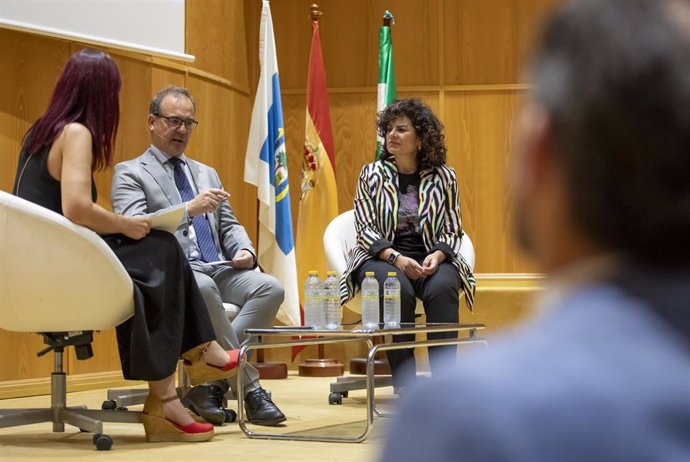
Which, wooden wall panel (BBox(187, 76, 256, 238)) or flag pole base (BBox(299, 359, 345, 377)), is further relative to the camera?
wooden wall panel (BBox(187, 76, 256, 238))

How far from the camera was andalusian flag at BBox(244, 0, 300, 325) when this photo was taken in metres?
5.83

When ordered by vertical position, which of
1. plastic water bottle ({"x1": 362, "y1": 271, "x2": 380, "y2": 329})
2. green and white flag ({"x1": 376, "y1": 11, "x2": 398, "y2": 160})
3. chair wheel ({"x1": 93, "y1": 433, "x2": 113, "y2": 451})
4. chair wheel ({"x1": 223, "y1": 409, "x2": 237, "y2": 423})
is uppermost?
green and white flag ({"x1": 376, "y1": 11, "x2": 398, "y2": 160})

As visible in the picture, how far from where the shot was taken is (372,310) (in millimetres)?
3932

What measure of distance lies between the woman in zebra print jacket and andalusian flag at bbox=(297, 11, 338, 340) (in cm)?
152

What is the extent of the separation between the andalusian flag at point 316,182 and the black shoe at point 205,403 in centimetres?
231

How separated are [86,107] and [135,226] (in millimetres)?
407

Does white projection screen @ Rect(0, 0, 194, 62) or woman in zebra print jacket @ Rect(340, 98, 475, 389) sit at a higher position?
white projection screen @ Rect(0, 0, 194, 62)

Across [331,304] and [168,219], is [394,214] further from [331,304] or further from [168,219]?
[168,219]

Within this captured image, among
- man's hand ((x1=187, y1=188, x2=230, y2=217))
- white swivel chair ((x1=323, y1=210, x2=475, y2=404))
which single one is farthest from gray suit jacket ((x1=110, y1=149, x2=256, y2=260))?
white swivel chair ((x1=323, y1=210, x2=475, y2=404))

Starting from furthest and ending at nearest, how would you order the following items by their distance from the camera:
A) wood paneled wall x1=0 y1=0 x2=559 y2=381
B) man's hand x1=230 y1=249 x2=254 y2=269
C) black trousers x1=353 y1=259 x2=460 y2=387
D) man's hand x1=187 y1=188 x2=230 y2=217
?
wood paneled wall x1=0 y1=0 x2=559 y2=381 → black trousers x1=353 y1=259 x2=460 y2=387 → man's hand x1=230 y1=249 x2=254 y2=269 → man's hand x1=187 y1=188 x2=230 y2=217

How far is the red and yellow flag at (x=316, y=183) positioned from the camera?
6.25m

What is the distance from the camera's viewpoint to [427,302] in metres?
4.33

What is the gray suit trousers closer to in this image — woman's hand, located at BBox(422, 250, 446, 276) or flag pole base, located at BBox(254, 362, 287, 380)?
woman's hand, located at BBox(422, 250, 446, 276)

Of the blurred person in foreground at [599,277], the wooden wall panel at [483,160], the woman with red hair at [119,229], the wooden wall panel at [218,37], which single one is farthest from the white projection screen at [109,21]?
the blurred person in foreground at [599,277]
